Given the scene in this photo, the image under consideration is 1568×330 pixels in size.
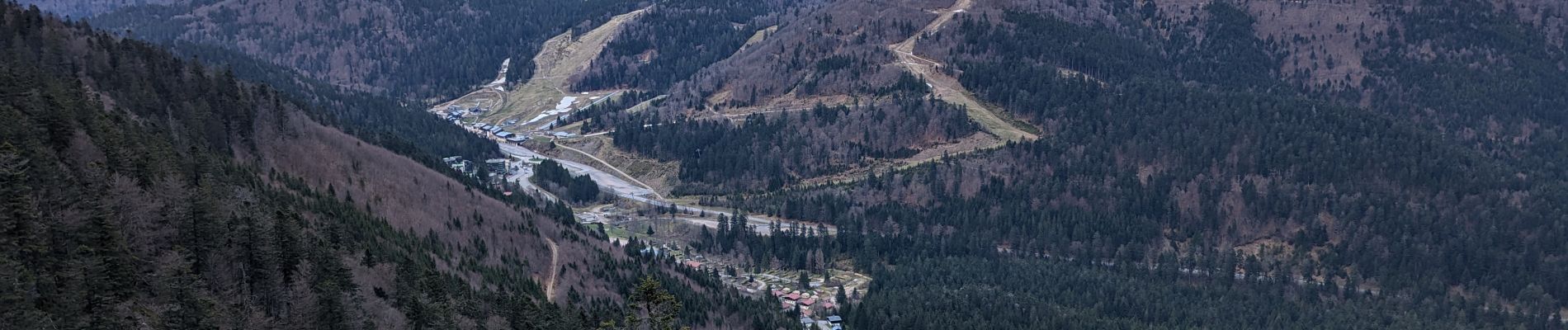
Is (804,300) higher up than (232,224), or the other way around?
(232,224)

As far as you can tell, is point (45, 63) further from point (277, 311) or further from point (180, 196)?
point (277, 311)

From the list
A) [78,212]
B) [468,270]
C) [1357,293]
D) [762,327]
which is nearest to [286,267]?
[78,212]

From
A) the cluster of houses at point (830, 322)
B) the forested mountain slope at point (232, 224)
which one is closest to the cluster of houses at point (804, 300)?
the cluster of houses at point (830, 322)

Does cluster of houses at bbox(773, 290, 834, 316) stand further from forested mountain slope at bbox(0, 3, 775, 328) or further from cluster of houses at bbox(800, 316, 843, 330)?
forested mountain slope at bbox(0, 3, 775, 328)

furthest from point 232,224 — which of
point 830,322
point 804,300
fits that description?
point 804,300

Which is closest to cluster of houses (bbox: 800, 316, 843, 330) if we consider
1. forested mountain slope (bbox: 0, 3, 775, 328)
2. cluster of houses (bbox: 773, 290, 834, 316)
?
cluster of houses (bbox: 773, 290, 834, 316)

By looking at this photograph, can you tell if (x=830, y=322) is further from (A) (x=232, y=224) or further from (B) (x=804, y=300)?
(A) (x=232, y=224)

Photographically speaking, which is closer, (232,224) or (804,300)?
(232,224)

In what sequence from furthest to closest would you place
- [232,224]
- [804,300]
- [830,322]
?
[804,300], [830,322], [232,224]
